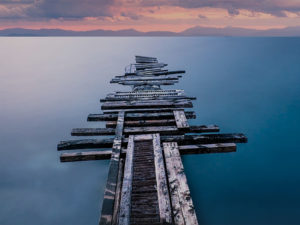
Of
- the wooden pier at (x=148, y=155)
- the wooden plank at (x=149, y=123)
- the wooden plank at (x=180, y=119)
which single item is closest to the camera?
the wooden pier at (x=148, y=155)

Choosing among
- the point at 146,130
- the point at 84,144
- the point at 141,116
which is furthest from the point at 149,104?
the point at 84,144

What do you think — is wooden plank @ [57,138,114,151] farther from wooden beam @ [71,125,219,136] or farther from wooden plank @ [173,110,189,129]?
wooden plank @ [173,110,189,129]

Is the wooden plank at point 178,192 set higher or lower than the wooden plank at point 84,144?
lower

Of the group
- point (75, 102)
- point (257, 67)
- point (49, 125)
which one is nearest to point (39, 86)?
point (75, 102)

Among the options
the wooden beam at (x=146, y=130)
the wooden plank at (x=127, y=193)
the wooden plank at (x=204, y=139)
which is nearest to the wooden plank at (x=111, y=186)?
the wooden plank at (x=127, y=193)

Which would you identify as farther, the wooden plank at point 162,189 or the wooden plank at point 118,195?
the wooden plank at point 118,195

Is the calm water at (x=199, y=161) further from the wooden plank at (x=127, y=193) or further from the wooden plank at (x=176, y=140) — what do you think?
the wooden plank at (x=127, y=193)

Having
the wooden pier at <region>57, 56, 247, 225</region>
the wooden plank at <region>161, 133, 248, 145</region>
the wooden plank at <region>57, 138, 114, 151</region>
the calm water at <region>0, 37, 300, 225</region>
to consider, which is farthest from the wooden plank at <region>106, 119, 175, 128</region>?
the calm water at <region>0, 37, 300, 225</region>
